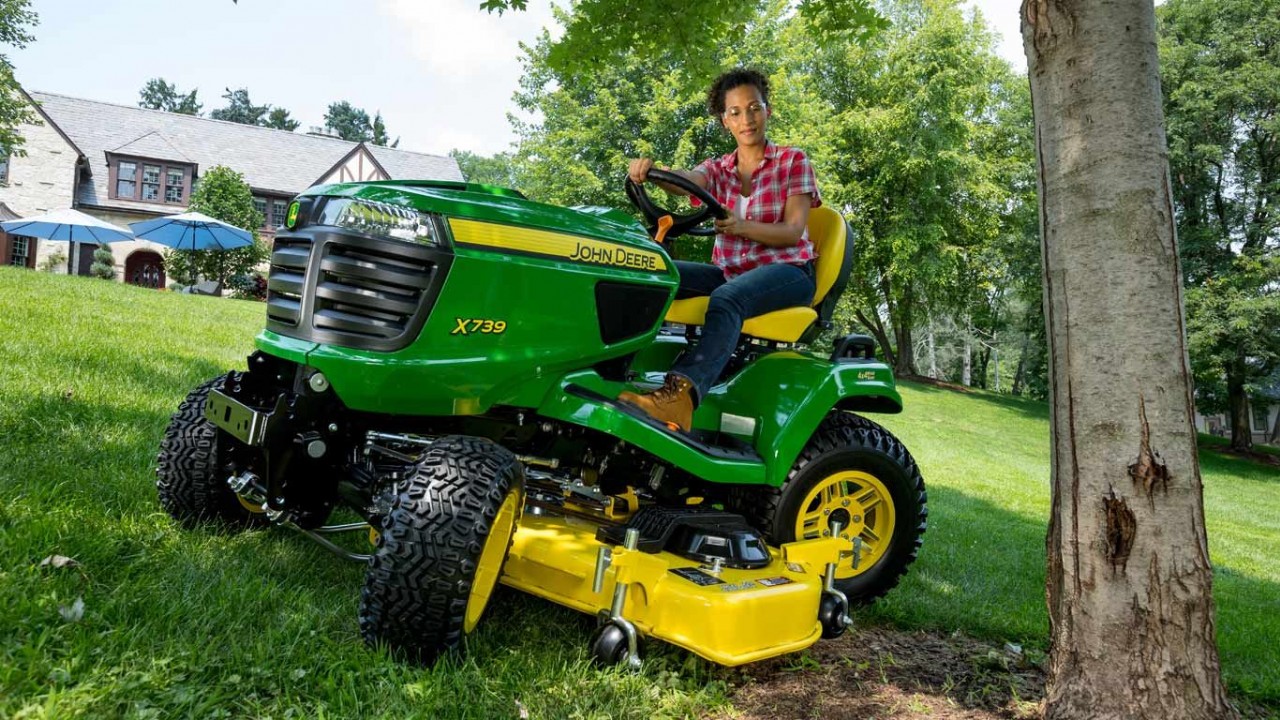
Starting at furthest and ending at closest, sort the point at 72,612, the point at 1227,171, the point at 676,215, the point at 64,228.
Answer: the point at 64,228
the point at 1227,171
the point at 676,215
the point at 72,612

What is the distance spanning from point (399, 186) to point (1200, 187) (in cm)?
2451

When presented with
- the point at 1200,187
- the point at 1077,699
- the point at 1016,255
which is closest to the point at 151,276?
the point at 1016,255

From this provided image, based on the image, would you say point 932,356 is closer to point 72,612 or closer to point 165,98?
point 72,612

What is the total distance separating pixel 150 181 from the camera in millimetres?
33844

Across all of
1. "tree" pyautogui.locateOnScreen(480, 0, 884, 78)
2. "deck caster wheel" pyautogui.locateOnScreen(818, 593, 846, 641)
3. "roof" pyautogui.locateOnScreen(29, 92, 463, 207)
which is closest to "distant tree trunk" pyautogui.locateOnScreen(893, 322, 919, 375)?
"roof" pyautogui.locateOnScreen(29, 92, 463, 207)

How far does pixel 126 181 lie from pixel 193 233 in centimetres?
1495

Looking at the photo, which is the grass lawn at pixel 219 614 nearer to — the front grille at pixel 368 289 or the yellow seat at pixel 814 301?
the front grille at pixel 368 289

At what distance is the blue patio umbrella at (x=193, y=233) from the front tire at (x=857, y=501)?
2140 cm

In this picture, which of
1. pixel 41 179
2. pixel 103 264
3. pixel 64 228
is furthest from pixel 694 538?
pixel 41 179

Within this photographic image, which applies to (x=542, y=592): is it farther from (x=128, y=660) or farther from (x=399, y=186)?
(x=399, y=186)

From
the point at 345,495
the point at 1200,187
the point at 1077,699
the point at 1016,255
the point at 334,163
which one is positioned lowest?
the point at 1077,699

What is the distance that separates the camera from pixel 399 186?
266cm

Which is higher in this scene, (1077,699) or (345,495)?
(345,495)

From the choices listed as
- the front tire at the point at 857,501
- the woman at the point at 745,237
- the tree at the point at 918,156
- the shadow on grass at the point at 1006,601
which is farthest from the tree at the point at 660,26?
the tree at the point at 918,156
